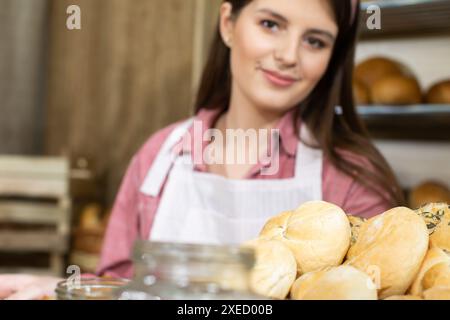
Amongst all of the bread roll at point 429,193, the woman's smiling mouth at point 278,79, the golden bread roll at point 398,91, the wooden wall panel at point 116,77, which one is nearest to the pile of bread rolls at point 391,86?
the golden bread roll at point 398,91

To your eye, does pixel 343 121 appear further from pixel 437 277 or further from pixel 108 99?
pixel 108 99

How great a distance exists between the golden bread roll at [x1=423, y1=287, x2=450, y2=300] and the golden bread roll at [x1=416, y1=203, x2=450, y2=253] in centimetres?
5

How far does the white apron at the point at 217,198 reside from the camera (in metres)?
0.95

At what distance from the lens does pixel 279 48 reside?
85cm

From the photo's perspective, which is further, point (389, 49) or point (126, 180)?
point (389, 49)

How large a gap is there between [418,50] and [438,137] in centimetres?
25

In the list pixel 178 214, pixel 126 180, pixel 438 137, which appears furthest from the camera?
pixel 438 137

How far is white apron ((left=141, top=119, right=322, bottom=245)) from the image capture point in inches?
37.2

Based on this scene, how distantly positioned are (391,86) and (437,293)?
1.37 meters

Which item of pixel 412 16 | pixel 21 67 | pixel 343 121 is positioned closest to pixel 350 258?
pixel 343 121

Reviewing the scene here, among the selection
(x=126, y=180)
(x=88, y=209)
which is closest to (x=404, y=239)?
(x=126, y=180)
